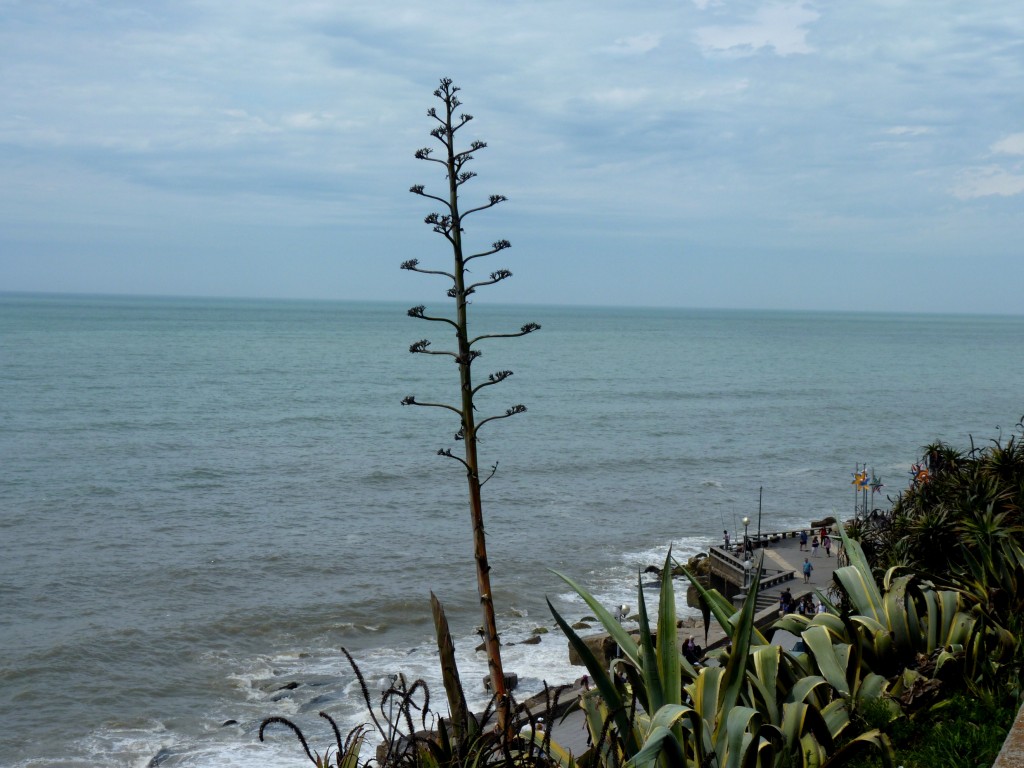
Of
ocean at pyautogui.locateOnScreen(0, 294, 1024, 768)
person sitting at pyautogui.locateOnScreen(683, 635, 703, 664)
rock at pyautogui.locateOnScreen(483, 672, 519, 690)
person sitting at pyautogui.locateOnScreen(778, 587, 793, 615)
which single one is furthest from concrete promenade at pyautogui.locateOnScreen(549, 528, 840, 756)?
ocean at pyautogui.locateOnScreen(0, 294, 1024, 768)

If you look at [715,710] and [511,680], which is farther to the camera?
[511,680]

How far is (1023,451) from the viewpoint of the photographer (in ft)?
49.2

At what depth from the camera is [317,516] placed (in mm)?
37219

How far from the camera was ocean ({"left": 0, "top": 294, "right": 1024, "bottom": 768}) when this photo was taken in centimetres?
2162

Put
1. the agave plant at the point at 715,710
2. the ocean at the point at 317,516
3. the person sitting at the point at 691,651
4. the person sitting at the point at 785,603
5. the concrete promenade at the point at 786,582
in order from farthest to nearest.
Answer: the person sitting at the point at 785,603 → the concrete promenade at the point at 786,582 → the ocean at the point at 317,516 → the person sitting at the point at 691,651 → the agave plant at the point at 715,710

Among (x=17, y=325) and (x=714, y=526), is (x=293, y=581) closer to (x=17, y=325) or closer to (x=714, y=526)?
(x=714, y=526)

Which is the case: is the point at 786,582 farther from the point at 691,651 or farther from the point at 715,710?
the point at 715,710

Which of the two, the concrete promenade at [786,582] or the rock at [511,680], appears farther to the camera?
the concrete promenade at [786,582]

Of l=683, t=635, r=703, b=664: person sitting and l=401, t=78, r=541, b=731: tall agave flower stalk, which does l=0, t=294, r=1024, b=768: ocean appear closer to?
l=683, t=635, r=703, b=664: person sitting

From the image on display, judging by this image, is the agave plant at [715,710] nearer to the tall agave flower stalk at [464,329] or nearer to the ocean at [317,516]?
the tall agave flower stalk at [464,329]

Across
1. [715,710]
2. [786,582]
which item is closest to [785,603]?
[786,582]

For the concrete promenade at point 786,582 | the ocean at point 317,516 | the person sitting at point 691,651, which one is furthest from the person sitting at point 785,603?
the person sitting at point 691,651

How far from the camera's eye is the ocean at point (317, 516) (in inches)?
851

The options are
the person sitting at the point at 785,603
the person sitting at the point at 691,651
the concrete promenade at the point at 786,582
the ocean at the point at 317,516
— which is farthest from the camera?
the person sitting at the point at 785,603
